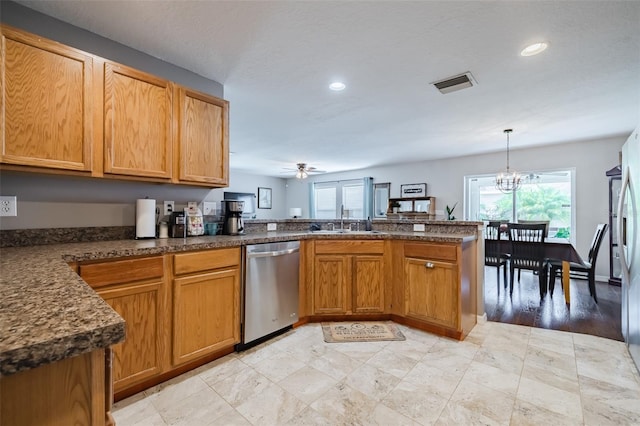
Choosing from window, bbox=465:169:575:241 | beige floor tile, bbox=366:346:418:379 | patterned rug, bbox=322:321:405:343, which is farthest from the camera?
window, bbox=465:169:575:241

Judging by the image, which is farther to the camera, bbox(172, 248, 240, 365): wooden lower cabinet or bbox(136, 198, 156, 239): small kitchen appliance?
bbox(136, 198, 156, 239): small kitchen appliance

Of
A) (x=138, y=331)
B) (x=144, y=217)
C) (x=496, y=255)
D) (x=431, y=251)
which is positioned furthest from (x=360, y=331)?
(x=496, y=255)

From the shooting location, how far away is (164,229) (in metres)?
2.29

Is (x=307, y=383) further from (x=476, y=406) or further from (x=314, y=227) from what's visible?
(x=314, y=227)

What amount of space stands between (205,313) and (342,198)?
675 cm

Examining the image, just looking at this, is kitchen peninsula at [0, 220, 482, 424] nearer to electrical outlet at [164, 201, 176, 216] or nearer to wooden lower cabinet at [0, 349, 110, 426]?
wooden lower cabinet at [0, 349, 110, 426]

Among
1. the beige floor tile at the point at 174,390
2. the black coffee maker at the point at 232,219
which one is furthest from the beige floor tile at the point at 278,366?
the black coffee maker at the point at 232,219

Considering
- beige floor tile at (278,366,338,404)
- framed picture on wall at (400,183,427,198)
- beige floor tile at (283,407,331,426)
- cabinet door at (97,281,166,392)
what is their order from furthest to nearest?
framed picture on wall at (400,183,427,198) < beige floor tile at (278,366,338,404) < cabinet door at (97,281,166,392) < beige floor tile at (283,407,331,426)

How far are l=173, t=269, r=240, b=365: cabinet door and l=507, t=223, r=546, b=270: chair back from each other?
3.67 meters

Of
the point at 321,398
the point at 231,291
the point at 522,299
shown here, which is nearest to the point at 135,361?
the point at 231,291

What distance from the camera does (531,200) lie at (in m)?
5.45

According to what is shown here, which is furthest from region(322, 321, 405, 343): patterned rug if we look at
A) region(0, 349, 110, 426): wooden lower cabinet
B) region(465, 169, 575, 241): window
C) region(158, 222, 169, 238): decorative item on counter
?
region(465, 169, 575, 241): window

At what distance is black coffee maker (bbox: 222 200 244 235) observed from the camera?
263 cm

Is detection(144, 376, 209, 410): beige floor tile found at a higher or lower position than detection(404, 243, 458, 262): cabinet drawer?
lower
